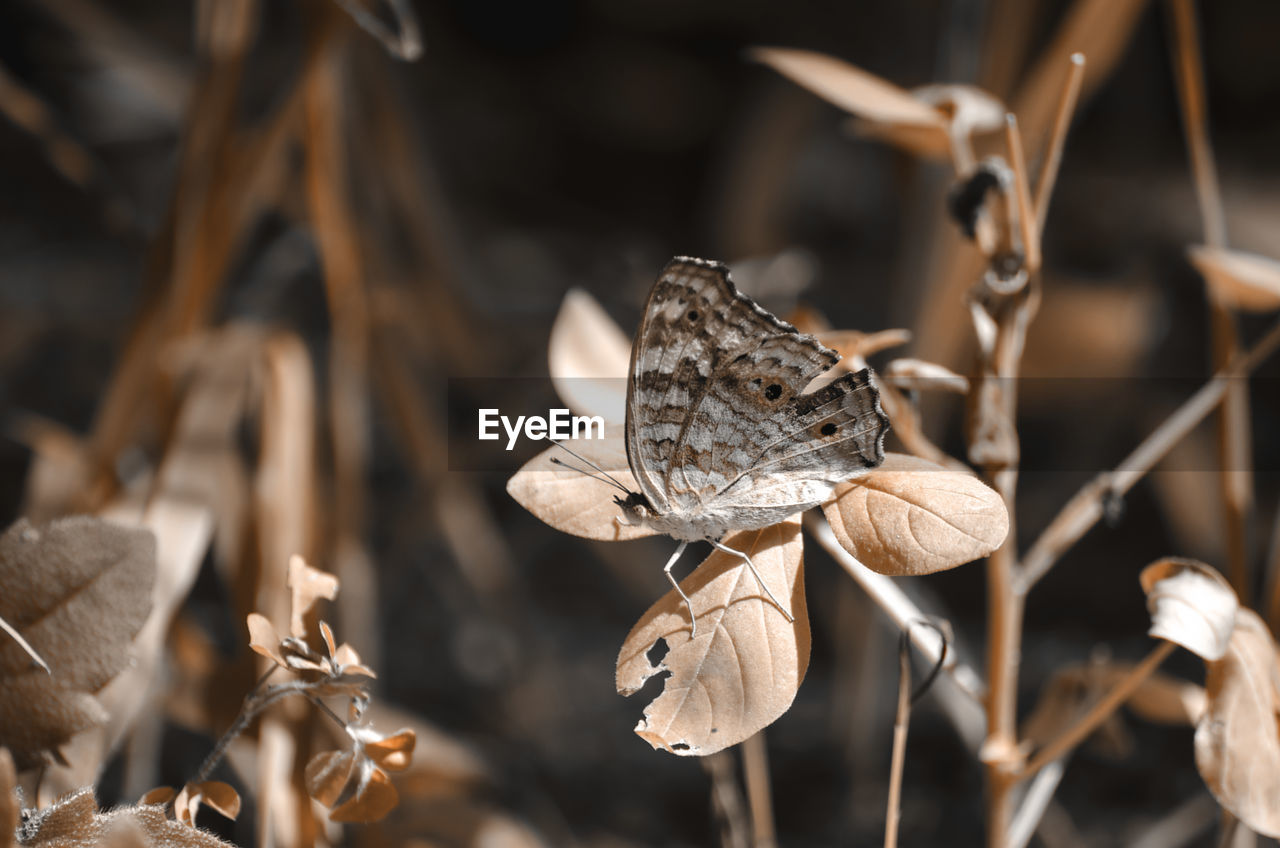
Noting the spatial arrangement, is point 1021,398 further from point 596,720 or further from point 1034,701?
point 596,720

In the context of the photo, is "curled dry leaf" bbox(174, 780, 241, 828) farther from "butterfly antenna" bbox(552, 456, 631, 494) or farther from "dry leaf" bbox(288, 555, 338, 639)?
"butterfly antenna" bbox(552, 456, 631, 494)

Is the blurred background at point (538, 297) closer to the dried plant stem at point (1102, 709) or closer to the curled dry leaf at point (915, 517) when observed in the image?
the dried plant stem at point (1102, 709)

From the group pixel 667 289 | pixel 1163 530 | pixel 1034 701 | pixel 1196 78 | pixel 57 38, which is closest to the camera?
pixel 667 289

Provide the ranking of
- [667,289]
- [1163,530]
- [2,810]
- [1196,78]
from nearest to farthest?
[2,810] → [667,289] → [1196,78] → [1163,530]

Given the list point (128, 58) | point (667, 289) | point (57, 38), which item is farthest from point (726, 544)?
point (57, 38)

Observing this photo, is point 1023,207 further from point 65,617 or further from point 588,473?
point 65,617

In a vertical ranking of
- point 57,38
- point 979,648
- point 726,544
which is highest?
point 57,38
